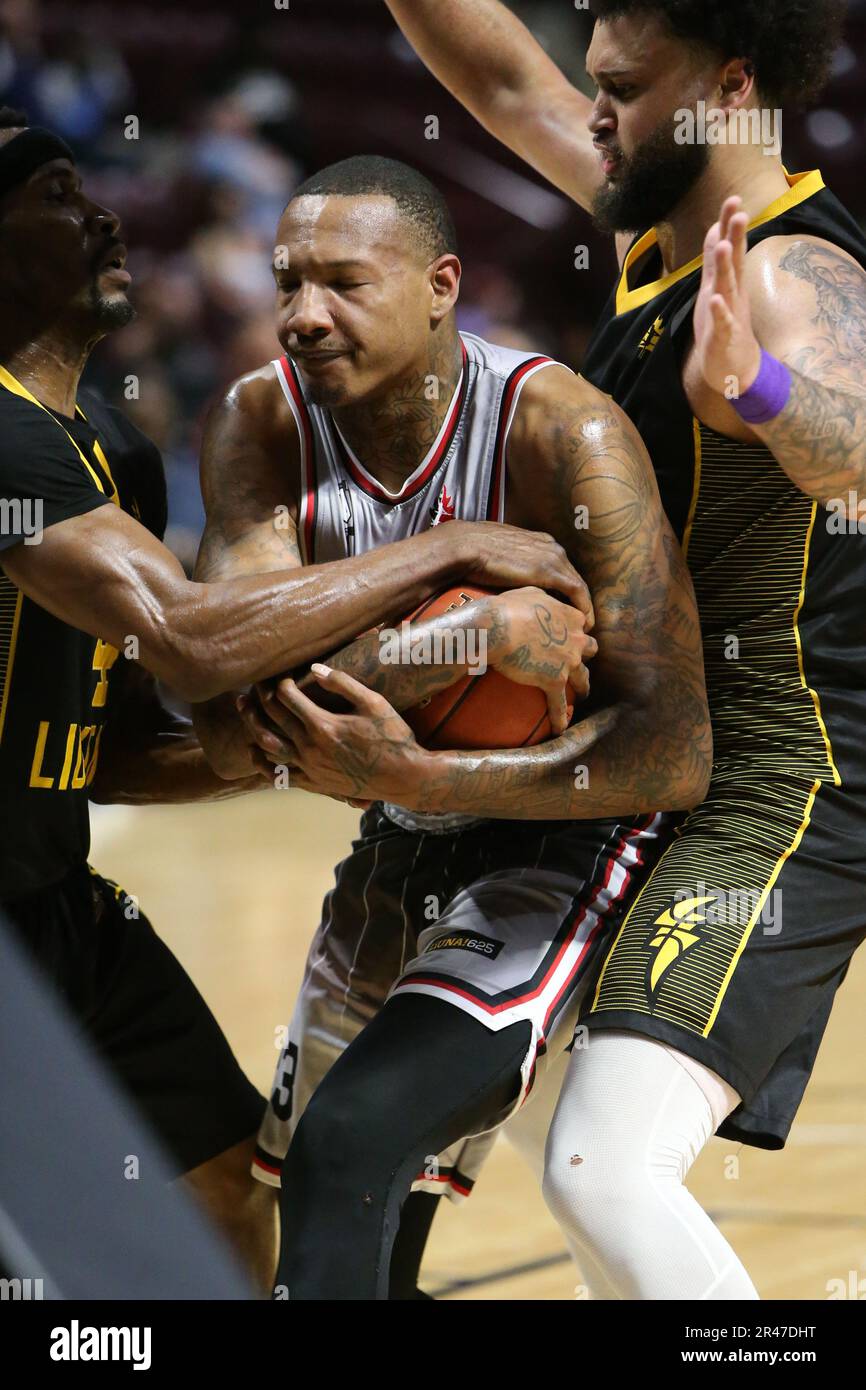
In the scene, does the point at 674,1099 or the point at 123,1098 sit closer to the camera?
the point at 674,1099

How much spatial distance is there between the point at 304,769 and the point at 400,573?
403 mm

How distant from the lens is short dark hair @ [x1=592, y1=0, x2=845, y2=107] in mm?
3088

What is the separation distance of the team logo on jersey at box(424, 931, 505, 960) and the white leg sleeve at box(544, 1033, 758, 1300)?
0.81ft

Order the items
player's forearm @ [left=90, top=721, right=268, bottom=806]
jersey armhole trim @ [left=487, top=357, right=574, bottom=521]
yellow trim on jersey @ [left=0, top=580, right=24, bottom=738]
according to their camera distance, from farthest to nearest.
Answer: player's forearm @ [left=90, top=721, right=268, bottom=806] < yellow trim on jersey @ [left=0, top=580, right=24, bottom=738] < jersey armhole trim @ [left=487, top=357, right=574, bottom=521]

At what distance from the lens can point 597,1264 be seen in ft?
8.82

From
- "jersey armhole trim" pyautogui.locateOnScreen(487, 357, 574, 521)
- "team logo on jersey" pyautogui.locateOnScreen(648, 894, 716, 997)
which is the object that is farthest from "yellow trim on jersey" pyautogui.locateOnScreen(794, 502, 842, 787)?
"jersey armhole trim" pyautogui.locateOnScreen(487, 357, 574, 521)

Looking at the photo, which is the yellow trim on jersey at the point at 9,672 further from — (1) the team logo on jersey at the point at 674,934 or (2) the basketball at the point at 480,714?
(1) the team logo on jersey at the point at 674,934

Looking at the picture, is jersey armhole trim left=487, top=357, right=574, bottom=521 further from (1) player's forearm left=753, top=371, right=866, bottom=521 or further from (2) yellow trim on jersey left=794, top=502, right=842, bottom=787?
(2) yellow trim on jersey left=794, top=502, right=842, bottom=787

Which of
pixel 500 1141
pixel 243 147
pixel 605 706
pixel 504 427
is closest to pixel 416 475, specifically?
pixel 504 427

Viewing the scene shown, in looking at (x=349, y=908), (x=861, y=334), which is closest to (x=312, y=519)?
(x=349, y=908)

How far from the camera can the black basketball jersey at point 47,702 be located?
3.09 meters

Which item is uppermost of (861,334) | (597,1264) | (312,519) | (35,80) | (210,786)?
(35,80)

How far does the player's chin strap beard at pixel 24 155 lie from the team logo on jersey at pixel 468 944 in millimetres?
1905

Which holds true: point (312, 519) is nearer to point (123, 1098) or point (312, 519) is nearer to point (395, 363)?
point (395, 363)
